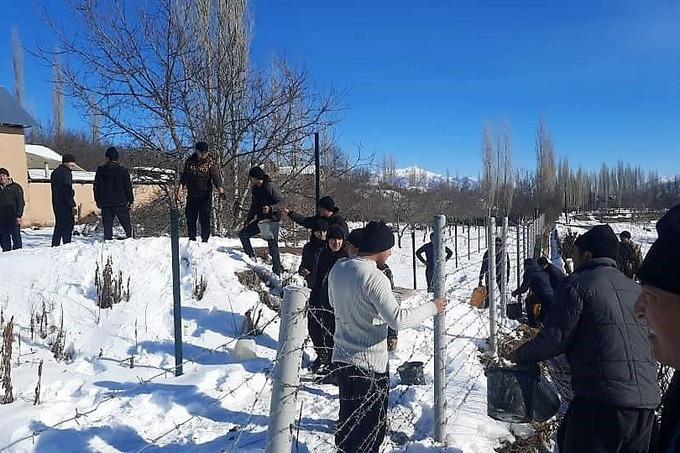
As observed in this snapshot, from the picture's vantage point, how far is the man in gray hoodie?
10.5ft

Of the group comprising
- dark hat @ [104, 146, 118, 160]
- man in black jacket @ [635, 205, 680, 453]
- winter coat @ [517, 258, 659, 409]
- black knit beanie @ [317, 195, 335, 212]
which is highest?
dark hat @ [104, 146, 118, 160]

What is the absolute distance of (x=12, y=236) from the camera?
31.7 ft

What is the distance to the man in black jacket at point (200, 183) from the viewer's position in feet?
26.9

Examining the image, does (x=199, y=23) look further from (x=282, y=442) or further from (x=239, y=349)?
(x=282, y=442)

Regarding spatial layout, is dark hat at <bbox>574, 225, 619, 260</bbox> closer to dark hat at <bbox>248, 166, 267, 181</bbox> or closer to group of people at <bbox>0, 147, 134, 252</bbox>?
dark hat at <bbox>248, 166, 267, 181</bbox>

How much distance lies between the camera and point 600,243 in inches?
114

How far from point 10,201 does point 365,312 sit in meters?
8.50

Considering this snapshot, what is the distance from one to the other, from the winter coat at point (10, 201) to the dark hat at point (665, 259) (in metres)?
10.2

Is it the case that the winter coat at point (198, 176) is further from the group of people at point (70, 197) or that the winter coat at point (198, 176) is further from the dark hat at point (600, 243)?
the dark hat at point (600, 243)

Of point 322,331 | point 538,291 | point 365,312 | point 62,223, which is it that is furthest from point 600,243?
point 62,223

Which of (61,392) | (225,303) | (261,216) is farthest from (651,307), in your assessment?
(261,216)

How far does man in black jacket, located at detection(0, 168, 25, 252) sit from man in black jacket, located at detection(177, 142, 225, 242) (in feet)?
10.8

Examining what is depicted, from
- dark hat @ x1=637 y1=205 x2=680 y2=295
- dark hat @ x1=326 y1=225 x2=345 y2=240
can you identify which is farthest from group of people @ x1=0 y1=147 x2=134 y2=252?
dark hat @ x1=637 y1=205 x2=680 y2=295

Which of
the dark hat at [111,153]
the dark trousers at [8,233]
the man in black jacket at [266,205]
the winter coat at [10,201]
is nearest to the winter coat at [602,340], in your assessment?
the man in black jacket at [266,205]
